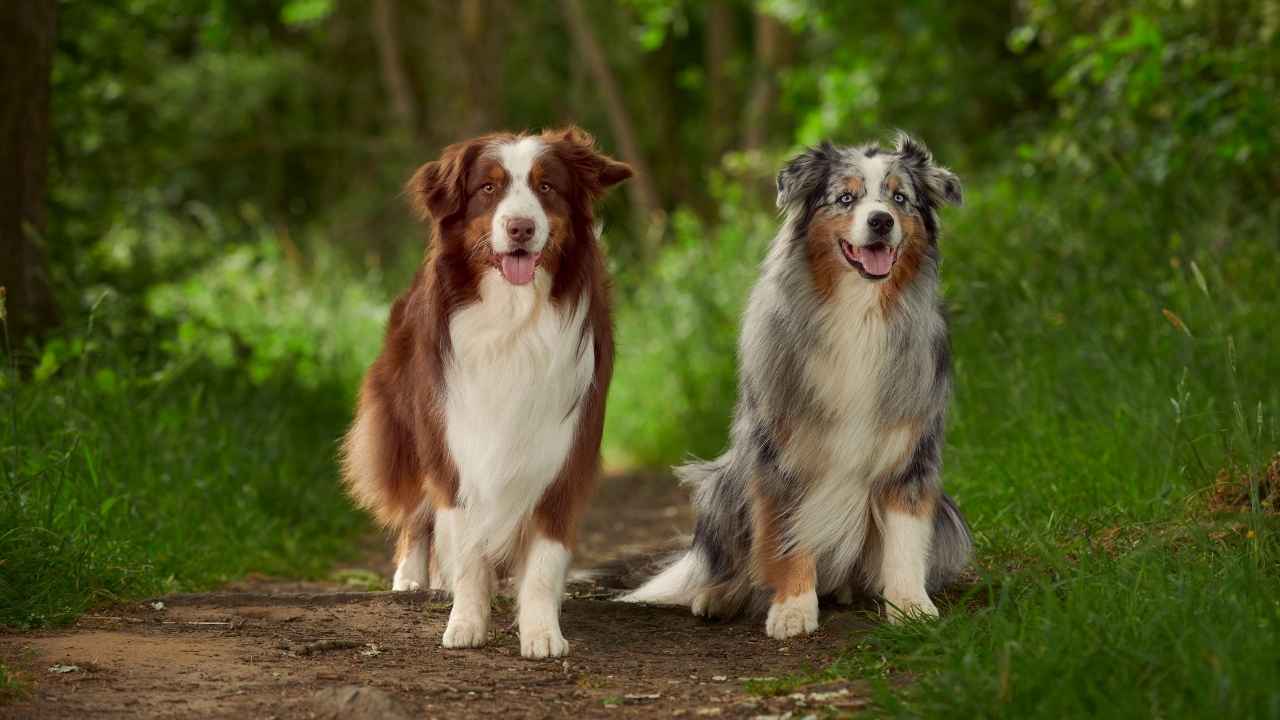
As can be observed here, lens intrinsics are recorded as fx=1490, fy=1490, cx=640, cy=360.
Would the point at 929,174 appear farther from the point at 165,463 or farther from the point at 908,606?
the point at 165,463

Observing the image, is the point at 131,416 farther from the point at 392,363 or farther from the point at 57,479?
the point at 392,363

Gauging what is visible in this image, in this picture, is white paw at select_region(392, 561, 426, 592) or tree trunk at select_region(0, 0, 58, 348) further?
tree trunk at select_region(0, 0, 58, 348)

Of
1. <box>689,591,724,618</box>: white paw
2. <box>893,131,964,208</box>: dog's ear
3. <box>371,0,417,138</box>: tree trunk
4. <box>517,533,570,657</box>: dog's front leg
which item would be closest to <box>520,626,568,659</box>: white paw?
<box>517,533,570,657</box>: dog's front leg

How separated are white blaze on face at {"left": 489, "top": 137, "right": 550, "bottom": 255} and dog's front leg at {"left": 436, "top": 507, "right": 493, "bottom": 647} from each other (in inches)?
34.6

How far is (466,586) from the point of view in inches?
184

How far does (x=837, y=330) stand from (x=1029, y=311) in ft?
10.2

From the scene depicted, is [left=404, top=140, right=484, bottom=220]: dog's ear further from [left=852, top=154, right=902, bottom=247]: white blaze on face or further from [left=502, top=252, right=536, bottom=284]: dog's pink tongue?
[left=852, top=154, right=902, bottom=247]: white blaze on face

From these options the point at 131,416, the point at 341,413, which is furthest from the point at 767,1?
the point at 131,416

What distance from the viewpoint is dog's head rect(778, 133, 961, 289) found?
4.73 m

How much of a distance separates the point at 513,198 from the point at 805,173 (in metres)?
1.04

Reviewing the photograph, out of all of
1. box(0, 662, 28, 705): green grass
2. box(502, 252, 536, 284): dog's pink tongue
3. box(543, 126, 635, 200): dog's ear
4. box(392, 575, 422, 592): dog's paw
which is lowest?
box(392, 575, 422, 592): dog's paw

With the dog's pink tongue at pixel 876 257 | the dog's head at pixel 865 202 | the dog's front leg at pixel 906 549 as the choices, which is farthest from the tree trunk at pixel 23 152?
the dog's front leg at pixel 906 549

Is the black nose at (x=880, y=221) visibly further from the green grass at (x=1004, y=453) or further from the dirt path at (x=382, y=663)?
the dirt path at (x=382, y=663)

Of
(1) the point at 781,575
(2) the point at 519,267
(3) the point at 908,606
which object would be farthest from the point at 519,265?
(3) the point at 908,606
